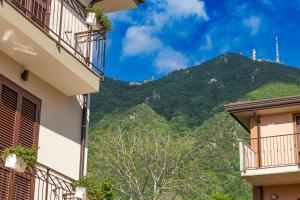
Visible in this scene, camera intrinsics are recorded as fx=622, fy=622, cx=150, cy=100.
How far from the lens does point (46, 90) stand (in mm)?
12234

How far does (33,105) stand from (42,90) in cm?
52

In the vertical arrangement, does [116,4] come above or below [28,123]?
above

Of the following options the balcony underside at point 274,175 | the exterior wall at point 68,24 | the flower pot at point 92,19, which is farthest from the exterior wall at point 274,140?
the flower pot at point 92,19

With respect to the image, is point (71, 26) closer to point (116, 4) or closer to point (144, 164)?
point (116, 4)

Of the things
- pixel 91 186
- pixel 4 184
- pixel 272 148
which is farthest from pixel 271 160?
pixel 4 184

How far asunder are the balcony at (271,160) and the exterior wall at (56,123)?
921 cm

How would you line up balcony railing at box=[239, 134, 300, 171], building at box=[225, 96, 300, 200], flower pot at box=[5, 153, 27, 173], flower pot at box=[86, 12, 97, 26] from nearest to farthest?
flower pot at box=[5, 153, 27, 173], flower pot at box=[86, 12, 97, 26], building at box=[225, 96, 300, 200], balcony railing at box=[239, 134, 300, 171]

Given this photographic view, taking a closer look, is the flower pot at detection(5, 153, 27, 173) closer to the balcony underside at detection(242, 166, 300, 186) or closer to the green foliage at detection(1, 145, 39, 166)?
the green foliage at detection(1, 145, 39, 166)

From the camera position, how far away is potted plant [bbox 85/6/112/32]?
13.0 metres

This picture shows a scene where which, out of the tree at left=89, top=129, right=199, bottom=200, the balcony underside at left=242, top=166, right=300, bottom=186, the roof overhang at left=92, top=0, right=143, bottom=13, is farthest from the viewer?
the tree at left=89, top=129, right=199, bottom=200

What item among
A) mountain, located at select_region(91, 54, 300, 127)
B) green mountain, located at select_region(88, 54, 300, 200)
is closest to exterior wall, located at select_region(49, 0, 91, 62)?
green mountain, located at select_region(88, 54, 300, 200)

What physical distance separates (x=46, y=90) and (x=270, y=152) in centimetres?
1165

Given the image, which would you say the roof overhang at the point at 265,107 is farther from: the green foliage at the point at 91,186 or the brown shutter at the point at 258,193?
the green foliage at the point at 91,186

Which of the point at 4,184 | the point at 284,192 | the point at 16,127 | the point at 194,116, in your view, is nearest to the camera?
the point at 4,184
